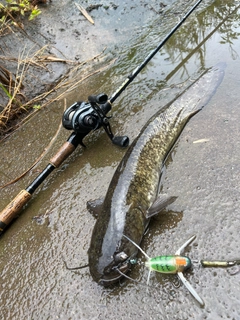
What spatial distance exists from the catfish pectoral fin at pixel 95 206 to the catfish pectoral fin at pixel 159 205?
0.42m

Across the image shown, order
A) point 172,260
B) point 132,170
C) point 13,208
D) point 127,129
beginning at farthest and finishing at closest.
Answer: point 127,129 < point 13,208 < point 132,170 < point 172,260

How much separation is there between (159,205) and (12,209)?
1396mm

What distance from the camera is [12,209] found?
2914 mm

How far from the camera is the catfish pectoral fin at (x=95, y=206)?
2.64 m

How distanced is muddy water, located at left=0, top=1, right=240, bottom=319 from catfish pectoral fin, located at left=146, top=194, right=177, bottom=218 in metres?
0.12

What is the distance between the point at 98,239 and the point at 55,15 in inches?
192

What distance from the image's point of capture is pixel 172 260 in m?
2.04

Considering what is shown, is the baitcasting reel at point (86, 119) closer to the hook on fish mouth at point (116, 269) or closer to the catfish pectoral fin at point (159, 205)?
the catfish pectoral fin at point (159, 205)

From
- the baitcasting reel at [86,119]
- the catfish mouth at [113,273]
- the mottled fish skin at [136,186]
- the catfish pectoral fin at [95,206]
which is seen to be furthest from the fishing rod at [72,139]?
the catfish mouth at [113,273]

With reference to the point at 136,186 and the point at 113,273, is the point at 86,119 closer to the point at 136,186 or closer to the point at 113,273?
the point at 136,186

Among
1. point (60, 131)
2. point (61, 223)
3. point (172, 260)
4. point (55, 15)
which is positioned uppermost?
point (55, 15)

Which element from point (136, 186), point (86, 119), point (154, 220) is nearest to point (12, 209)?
point (86, 119)

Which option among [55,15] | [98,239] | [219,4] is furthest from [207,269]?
[55,15]

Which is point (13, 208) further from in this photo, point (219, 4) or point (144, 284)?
point (219, 4)
